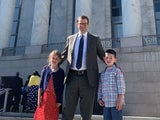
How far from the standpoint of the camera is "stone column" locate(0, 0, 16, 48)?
61.1 feet

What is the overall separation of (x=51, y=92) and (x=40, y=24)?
43.3ft

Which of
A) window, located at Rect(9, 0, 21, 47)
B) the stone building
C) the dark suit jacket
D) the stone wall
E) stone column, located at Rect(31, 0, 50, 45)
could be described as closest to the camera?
the dark suit jacket

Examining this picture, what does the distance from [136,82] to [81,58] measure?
8.63 m

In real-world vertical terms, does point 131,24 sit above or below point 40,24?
below

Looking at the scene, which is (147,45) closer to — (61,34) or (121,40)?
(121,40)

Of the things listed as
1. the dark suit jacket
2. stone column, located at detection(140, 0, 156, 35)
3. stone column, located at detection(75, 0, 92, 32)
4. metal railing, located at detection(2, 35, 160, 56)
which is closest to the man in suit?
the dark suit jacket

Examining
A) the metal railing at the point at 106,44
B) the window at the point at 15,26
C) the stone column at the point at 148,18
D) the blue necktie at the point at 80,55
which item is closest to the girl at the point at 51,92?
the blue necktie at the point at 80,55

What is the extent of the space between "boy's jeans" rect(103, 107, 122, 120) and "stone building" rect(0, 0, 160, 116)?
26.6 ft

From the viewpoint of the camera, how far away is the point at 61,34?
20859mm

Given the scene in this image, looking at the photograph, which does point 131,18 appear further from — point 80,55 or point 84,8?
point 80,55

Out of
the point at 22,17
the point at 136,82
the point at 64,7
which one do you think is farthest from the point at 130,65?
the point at 22,17

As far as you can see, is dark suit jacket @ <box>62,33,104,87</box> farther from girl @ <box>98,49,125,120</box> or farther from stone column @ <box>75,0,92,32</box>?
stone column @ <box>75,0,92,32</box>

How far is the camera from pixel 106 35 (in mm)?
19688

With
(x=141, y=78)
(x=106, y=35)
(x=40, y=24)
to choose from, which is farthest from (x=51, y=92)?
(x=106, y=35)
